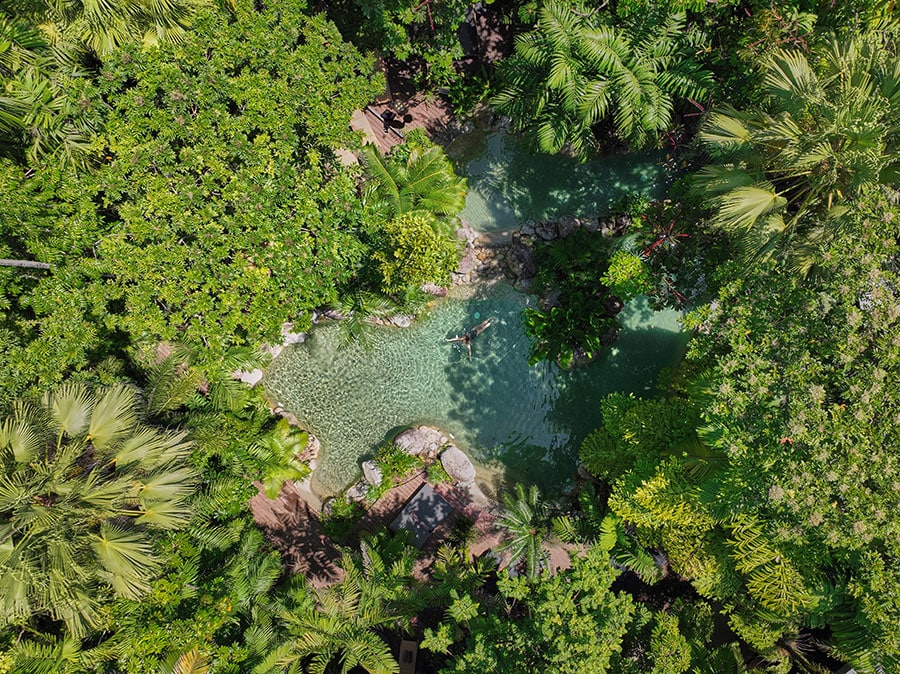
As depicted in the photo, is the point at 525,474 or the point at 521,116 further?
the point at 525,474

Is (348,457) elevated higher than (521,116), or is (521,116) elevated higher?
(521,116)

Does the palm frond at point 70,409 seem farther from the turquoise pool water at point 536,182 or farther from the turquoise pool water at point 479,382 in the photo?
the turquoise pool water at point 536,182

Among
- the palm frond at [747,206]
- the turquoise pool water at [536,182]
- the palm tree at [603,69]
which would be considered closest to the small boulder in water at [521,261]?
the turquoise pool water at [536,182]

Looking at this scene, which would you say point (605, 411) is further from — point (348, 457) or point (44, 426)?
point (44, 426)

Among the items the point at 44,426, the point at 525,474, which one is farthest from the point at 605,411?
the point at 44,426

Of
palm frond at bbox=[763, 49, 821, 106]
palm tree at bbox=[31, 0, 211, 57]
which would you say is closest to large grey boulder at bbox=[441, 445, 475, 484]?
palm frond at bbox=[763, 49, 821, 106]

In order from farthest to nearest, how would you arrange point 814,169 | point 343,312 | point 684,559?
point 343,312, point 684,559, point 814,169
